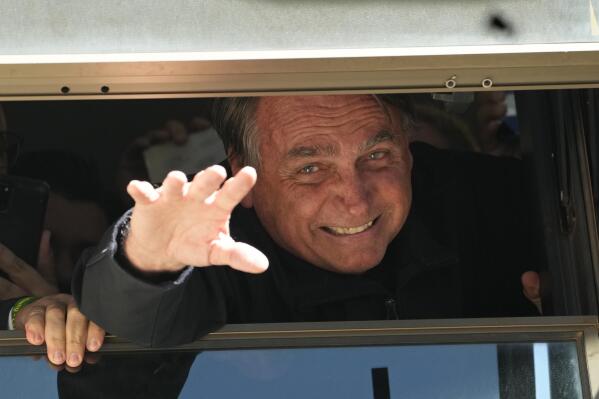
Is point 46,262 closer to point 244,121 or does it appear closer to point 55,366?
point 244,121

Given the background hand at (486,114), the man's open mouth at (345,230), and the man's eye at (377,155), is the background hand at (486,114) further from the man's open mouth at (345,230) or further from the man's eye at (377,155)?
the man's open mouth at (345,230)

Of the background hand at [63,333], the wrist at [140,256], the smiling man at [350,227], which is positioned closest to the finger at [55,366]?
the background hand at [63,333]

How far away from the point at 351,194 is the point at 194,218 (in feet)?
3.58

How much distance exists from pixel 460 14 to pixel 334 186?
1166mm

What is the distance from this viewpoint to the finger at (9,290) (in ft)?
9.53

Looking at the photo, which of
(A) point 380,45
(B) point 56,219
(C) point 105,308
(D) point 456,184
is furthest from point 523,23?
(B) point 56,219

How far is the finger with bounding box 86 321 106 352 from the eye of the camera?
2.41 m

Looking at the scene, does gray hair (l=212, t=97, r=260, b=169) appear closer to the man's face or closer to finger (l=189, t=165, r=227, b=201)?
the man's face

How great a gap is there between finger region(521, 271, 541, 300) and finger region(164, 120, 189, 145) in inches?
66.7

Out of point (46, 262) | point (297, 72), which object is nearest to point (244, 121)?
point (46, 262)

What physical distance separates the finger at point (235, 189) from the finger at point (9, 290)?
1063mm

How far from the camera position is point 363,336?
2.42 m

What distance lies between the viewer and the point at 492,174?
360 centimetres

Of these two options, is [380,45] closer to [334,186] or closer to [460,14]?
[460,14]
